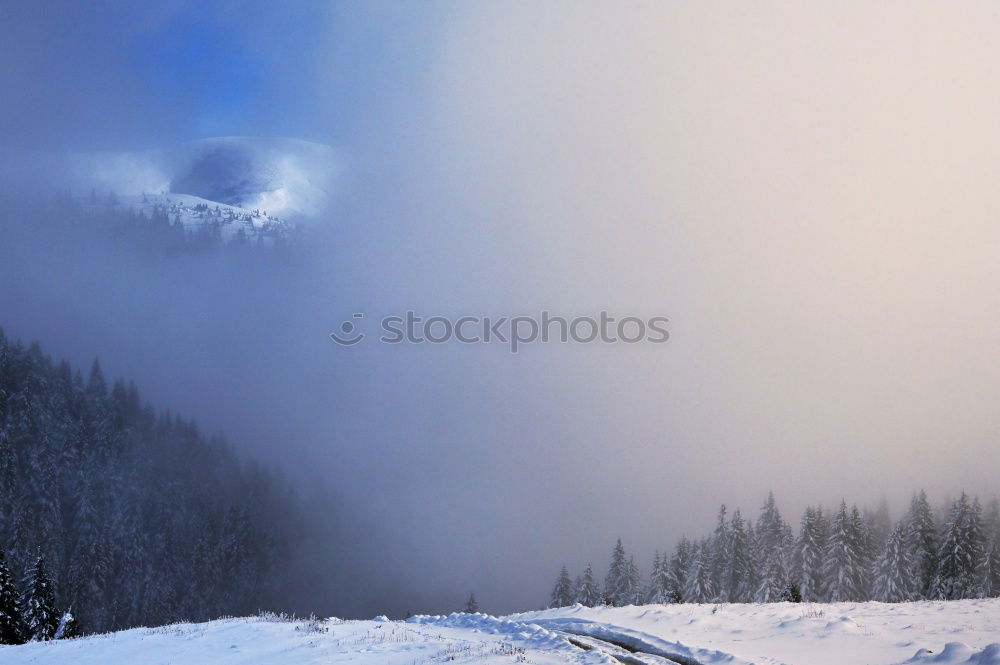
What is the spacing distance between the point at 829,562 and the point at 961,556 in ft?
33.8

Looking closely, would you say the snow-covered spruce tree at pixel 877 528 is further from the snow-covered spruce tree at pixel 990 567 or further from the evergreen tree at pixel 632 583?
the evergreen tree at pixel 632 583

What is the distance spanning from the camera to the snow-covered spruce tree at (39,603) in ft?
154

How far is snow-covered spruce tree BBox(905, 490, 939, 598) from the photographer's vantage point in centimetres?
5116

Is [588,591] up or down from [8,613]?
down

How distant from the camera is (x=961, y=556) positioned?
48.5 meters

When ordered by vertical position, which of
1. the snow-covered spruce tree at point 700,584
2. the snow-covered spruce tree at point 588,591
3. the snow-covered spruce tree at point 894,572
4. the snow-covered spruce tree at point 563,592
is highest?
the snow-covered spruce tree at point 894,572

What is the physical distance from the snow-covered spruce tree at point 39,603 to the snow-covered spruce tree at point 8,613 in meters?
8.41

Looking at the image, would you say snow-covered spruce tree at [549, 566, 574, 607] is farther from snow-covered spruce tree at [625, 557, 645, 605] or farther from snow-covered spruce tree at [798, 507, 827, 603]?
snow-covered spruce tree at [798, 507, 827, 603]

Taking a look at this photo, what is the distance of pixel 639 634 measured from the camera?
61.6 feet

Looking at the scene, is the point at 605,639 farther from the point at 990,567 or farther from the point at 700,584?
the point at 990,567

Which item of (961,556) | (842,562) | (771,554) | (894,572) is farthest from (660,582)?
(961,556)

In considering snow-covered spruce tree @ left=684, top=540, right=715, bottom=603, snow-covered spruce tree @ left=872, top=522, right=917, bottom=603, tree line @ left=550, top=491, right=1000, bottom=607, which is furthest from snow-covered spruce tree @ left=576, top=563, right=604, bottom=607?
snow-covered spruce tree @ left=872, top=522, right=917, bottom=603

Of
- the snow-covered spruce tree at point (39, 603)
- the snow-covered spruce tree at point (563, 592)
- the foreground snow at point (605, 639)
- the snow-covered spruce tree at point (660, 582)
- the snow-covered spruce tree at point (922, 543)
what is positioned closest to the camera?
the foreground snow at point (605, 639)

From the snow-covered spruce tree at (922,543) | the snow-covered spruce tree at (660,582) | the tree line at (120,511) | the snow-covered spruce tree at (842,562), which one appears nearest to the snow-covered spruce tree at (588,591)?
the snow-covered spruce tree at (660,582)
